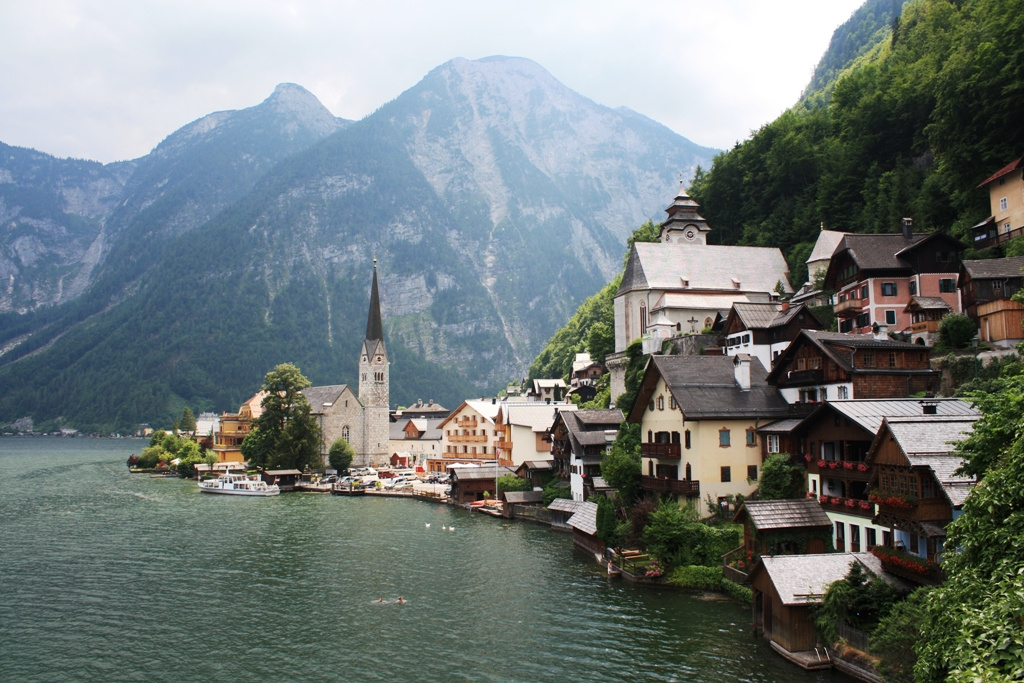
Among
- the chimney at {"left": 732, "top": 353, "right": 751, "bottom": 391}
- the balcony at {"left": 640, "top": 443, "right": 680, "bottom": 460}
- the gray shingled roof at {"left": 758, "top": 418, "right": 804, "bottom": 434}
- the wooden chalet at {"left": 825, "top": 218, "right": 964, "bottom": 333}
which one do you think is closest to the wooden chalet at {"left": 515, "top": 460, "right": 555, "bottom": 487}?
the balcony at {"left": 640, "top": 443, "right": 680, "bottom": 460}

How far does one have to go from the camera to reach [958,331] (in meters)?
40.6

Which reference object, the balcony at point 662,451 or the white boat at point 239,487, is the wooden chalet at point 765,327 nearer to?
the balcony at point 662,451

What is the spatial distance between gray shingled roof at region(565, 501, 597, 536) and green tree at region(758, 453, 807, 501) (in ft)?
37.4

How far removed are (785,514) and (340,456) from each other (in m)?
82.5

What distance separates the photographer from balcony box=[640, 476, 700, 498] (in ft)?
136

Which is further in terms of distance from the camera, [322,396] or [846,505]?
[322,396]

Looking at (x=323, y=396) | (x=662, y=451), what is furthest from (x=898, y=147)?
(x=323, y=396)

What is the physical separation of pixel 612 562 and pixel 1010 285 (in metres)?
26.8

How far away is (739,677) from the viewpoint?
80.2ft

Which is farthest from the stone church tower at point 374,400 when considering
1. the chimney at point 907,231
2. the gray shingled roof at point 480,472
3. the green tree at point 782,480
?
the green tree at point 782,480

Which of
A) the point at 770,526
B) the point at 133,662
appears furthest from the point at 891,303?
the point at 133,662

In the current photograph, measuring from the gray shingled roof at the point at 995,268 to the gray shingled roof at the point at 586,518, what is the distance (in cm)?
2565

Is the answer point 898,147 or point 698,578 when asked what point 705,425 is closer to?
point 698,578

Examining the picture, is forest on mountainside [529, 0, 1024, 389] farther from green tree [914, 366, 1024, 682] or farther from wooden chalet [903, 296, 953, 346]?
green tree [914, 366, 1024, 682]
